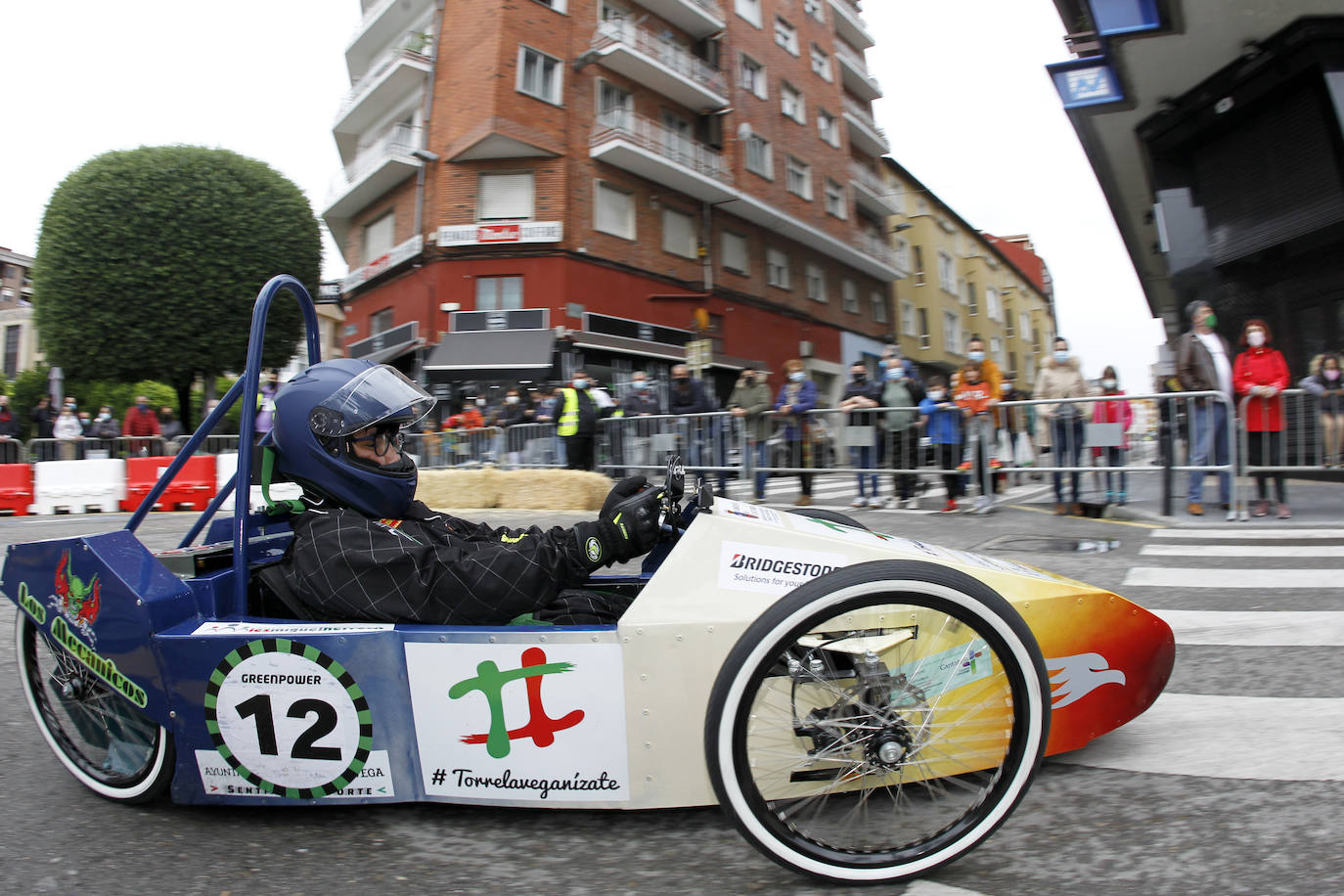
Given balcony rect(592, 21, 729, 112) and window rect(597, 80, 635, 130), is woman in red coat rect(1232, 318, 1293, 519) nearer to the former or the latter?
window rect(597, 80, 635, 130)

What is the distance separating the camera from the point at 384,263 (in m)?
24.8

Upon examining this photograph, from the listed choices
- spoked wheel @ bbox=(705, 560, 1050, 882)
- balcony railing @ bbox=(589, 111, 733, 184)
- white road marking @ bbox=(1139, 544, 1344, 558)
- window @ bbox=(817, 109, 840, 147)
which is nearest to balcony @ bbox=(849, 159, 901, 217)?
window @ bbox=(817, 109, 840, 147)

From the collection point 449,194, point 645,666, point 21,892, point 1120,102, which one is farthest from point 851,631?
point 449,194

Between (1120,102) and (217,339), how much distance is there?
79.0 feet

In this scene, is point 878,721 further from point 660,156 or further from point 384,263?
point 384,263

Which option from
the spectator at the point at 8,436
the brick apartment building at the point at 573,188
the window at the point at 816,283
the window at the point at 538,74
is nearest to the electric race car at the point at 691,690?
the spectator at the point at 8,436

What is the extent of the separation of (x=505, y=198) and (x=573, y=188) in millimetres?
1867

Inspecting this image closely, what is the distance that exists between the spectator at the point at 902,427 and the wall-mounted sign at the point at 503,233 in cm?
1458

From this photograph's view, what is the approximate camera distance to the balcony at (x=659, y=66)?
2323 centimetres

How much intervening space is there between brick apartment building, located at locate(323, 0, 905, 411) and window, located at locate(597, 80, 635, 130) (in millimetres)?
57

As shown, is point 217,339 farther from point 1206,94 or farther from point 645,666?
point 645,666

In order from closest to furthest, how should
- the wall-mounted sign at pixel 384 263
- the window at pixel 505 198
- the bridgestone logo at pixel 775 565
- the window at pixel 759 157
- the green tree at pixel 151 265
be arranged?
1. the bridgestone logo at pixel 775 565
2. the window at pixel 505 198
3. the wall-mounted sign at pixel 384 263
4. the green tree at pixel 151 265
5. the window at pixel 759 157

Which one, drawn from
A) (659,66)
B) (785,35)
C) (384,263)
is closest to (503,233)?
(384,263)

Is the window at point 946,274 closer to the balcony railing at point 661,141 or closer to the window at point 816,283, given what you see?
the window at point 816,283
